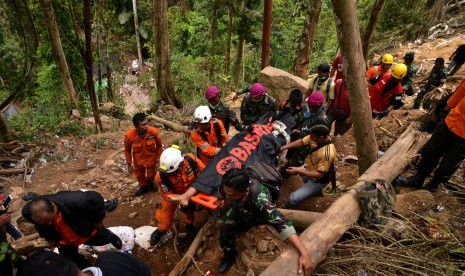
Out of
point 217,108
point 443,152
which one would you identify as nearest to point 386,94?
point 443,152

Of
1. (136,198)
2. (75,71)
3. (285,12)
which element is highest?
(285,12)

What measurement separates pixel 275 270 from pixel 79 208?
82.9 inches

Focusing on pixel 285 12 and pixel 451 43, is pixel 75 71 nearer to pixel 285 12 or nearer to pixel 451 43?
pixel 285 12

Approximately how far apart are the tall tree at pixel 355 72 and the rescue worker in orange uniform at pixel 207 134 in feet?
6.49

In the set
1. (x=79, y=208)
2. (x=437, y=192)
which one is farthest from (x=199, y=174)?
(x=437, y=192)

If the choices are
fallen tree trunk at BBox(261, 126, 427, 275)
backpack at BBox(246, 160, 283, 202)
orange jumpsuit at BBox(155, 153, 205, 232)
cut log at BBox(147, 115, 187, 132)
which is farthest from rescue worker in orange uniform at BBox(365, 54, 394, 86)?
cut log at BBox(147, 115, 187, 132)

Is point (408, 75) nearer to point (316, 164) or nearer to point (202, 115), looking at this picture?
point (316, 164)

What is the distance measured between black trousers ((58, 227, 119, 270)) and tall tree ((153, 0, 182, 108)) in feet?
22.5

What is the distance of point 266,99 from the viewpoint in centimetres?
517

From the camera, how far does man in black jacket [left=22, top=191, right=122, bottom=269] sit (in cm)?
286

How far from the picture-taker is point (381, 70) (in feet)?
17.7

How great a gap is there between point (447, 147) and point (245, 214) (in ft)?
8.71

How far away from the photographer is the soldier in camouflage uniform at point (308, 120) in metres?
4.53

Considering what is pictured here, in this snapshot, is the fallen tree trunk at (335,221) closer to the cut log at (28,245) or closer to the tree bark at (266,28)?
the cut log at (28,245)
